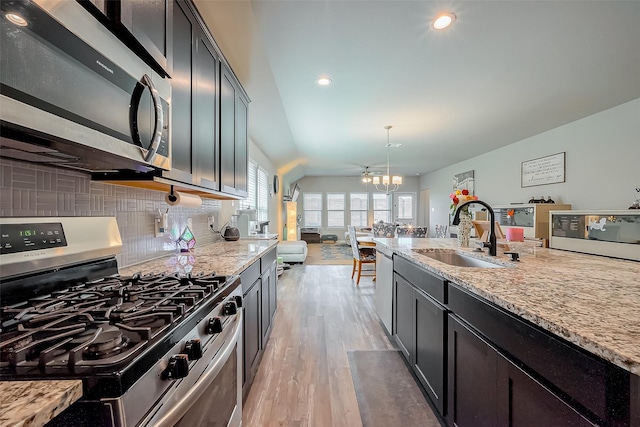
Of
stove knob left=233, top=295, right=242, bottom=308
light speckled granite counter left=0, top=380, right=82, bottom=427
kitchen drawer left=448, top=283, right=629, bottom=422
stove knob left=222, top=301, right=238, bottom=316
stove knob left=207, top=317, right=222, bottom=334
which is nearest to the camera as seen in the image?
light speckled granite counter left=0, top=380, right=82, bottom=427

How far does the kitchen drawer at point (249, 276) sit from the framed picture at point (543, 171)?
16.7 feet

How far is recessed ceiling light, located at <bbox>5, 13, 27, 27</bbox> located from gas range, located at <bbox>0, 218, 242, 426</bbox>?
0.58m

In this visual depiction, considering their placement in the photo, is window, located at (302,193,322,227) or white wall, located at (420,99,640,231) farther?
window, located at (302,193,322,227)

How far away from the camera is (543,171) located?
15.7 ft

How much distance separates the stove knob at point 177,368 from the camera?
671 millimetres

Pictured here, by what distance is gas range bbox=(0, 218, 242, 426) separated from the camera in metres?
0.52

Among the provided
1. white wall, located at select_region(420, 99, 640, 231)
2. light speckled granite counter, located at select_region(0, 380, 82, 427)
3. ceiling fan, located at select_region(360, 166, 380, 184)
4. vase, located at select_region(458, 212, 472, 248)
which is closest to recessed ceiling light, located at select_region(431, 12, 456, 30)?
vase, located at select_region(458, 212, 472, 248)

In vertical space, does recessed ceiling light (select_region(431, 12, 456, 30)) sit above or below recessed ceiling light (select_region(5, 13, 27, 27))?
above

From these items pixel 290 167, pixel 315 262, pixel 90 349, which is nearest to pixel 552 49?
pixel 90 349

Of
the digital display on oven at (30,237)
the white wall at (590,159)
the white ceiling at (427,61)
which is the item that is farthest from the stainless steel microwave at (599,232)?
the digital display on oven at (30,237)

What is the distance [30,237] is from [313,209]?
34.1 feet

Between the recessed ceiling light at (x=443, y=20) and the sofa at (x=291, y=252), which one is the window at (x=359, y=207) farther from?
the recessed ceiling light at (x=443, y=20)

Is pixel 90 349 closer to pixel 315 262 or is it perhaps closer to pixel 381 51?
pixel 381 51

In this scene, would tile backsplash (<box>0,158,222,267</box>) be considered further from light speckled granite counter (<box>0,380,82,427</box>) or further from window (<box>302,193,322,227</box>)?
window (<box>302,193,322,227</box>)
